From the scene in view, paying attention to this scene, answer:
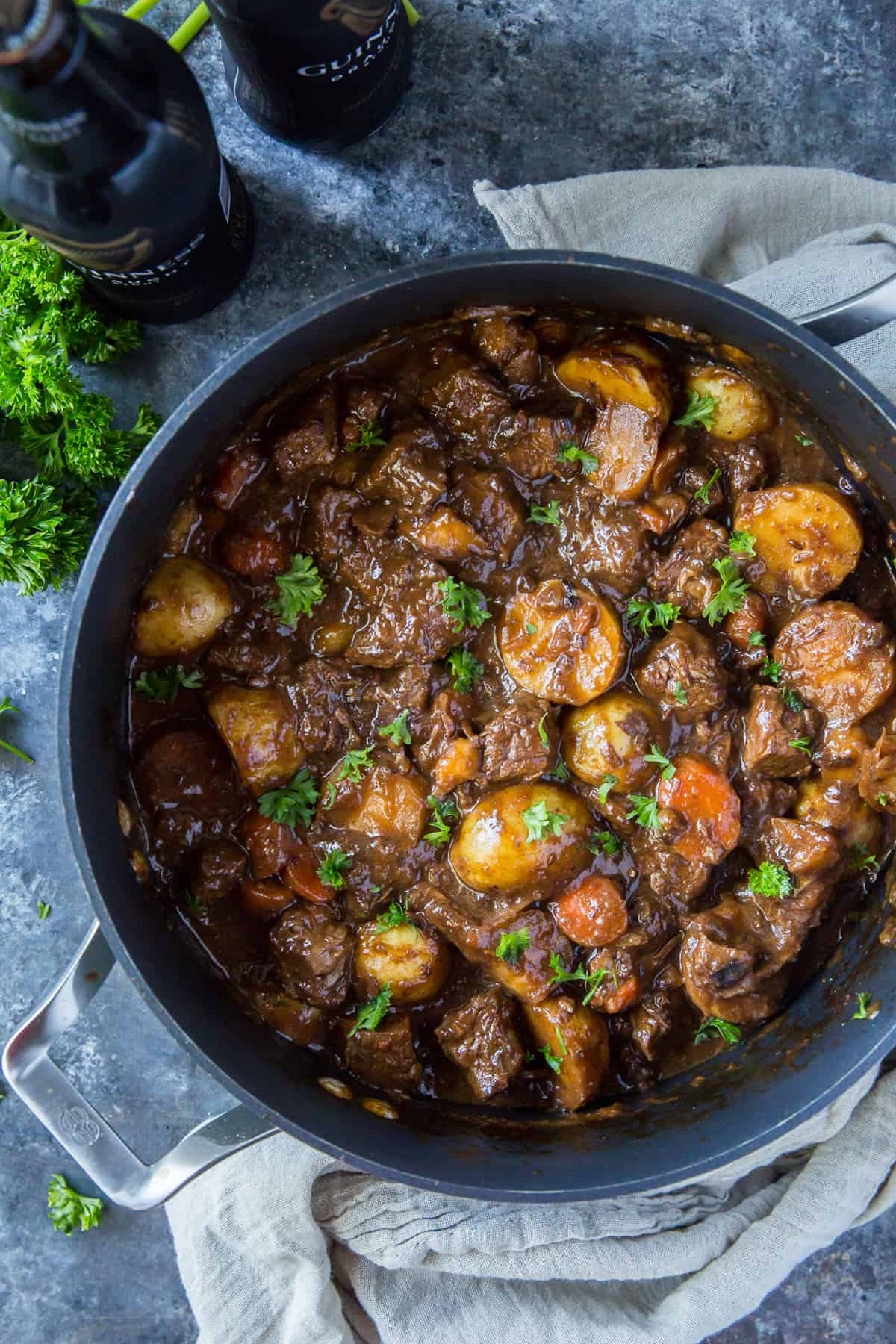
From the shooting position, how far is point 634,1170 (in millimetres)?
2807

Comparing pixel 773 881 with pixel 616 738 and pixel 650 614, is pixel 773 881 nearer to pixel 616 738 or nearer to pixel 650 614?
pixel 616 738

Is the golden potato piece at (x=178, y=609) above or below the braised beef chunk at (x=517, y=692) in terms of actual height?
above

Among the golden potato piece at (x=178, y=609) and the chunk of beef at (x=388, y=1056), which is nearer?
the golden potato piece at (x=178, y=609)

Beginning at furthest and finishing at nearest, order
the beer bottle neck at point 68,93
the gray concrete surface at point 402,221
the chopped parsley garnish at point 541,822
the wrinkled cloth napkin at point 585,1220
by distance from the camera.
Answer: the gray concrete surface at point 402,221
the wrinkled cloth napkin at point 585,1220
the chopped parsley garnish at point 541,822
the beer bottle neck at point 68,93

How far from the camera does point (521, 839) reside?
2.81 m

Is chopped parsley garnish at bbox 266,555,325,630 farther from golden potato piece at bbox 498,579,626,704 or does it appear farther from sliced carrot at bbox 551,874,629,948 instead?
sliced carrot at bbox 551,874,629,948

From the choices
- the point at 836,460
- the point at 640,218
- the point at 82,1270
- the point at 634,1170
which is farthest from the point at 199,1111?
the point at 640,218

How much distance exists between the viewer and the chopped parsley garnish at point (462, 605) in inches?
113

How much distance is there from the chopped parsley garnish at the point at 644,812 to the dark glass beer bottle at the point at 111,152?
6.02ft

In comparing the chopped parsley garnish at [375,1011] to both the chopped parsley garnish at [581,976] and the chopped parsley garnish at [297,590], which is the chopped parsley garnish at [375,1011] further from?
the chopped parsley garnish at [297,590]

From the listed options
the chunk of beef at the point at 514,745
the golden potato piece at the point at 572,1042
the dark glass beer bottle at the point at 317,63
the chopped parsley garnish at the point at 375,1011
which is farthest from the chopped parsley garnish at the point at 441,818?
the dark glass beer bottle at the point at 317,63

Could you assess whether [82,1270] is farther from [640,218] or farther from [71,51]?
[640,218]

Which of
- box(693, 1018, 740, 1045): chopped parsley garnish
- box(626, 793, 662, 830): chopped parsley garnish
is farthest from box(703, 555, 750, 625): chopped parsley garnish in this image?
box(693, 1018, 740, 1045): chopped parsley garnish

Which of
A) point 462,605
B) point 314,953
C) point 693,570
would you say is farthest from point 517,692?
point 314,953
